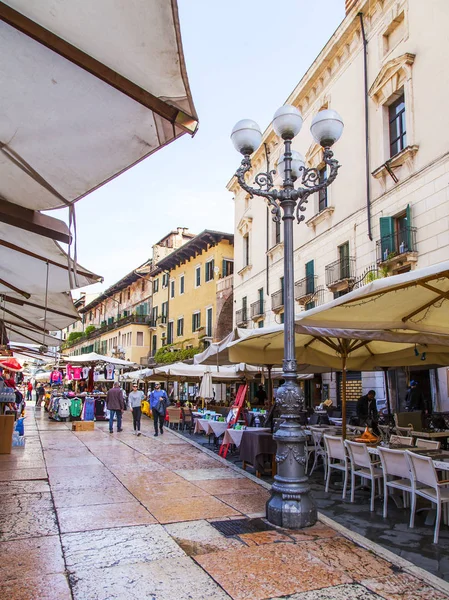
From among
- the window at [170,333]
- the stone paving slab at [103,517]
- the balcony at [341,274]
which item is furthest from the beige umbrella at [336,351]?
the window at [170,333]

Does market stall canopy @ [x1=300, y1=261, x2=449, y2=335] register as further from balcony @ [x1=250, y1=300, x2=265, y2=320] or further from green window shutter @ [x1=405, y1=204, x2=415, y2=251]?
balcony @ [x1=250, y1=300, x2=265, y2=320]

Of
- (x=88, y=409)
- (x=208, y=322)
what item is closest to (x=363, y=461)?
(x=88, y=409)

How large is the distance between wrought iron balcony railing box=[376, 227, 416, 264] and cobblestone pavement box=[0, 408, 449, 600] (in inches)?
362

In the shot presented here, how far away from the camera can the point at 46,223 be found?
12.9 feet

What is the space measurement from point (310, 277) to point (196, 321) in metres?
15.5

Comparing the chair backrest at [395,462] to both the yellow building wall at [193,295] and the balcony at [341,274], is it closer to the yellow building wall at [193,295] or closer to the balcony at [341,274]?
the balcony at [341,274]

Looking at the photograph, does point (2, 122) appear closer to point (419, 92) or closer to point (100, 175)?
point (100, 175)

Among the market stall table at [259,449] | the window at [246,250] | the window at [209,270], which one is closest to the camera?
the market stall table at [259,449]

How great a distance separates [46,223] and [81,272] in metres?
1.20

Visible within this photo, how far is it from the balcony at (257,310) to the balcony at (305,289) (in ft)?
13.4

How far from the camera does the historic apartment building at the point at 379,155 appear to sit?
13969mm

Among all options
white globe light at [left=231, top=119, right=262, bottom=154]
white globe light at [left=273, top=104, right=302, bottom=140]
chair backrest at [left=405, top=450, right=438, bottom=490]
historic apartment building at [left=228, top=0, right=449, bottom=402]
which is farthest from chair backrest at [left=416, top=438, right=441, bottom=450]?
historic apartment building at [left=228, top=0, right=449, bottom=402]

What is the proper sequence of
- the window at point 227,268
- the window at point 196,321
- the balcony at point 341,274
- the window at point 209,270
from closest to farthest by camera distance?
the balcony at point 341,274 < the window at point 227,268 < the window at point 209,270 < the window at point 196,321

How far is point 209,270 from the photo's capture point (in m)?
34.1
